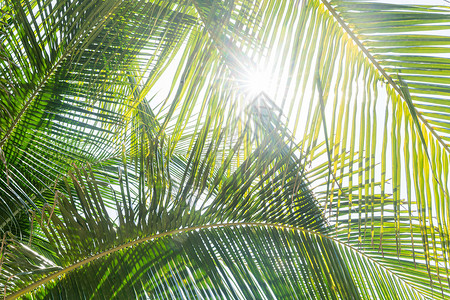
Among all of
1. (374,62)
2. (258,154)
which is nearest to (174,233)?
(258,154)

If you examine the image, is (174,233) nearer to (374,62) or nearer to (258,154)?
(258,154)

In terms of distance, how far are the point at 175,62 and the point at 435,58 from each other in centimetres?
113

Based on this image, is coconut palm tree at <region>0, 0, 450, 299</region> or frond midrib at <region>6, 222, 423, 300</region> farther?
frond midrib at <region>6, 222, 423, 300</region>

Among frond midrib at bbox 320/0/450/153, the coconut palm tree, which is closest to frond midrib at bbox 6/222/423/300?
the coconut palm tree

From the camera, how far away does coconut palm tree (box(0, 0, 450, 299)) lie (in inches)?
36.6

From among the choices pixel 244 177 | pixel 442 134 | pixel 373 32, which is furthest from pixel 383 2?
pixel 244 177

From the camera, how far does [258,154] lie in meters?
1.19

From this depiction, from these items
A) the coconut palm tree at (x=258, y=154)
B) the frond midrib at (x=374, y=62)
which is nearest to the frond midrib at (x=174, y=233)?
the coconut palm tree at (x=258, y=154)

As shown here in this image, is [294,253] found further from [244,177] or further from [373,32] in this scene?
[373,32]

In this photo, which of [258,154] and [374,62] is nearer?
[374,62]

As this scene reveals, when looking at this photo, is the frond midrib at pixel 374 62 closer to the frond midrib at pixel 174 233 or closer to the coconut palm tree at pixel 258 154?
the coconut palm tree at pixel 258 154

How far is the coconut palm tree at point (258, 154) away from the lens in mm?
929

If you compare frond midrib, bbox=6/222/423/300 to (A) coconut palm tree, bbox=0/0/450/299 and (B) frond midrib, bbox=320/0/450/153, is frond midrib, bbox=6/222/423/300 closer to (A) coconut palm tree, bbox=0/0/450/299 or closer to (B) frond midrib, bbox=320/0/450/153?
(A) coconut palm tree, bbox=0/0/450/299

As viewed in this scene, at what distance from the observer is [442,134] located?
0.95 meters
